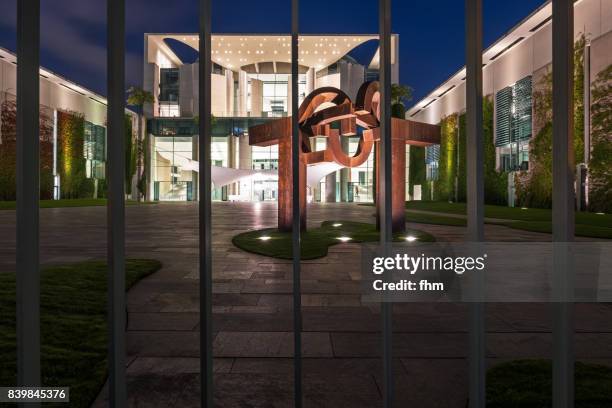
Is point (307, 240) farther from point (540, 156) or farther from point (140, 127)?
point (140, 127)

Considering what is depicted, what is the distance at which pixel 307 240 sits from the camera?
33.7 ft

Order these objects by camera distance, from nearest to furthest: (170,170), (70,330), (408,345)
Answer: (408,345) → (70,330) → (170,170)

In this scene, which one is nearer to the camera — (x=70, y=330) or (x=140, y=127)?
(x=70, y=330)

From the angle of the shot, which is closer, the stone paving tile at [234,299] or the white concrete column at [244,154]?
the stone paving tile at [234,299]

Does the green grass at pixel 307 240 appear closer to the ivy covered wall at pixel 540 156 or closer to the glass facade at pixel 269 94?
the ivy covered wall at pixel 540 156

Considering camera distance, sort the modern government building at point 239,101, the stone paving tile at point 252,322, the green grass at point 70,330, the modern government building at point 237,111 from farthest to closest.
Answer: the modern government building at point 239,101 → the modern government building at point 237,111 → the stone paving tile at point 252,322 → the green grass at point 70,330

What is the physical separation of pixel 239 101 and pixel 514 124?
30801 mm

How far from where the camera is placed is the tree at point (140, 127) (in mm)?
44281

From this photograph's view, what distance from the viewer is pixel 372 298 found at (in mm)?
4859

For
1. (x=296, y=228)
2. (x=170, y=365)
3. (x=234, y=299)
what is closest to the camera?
(x=296, y=228)

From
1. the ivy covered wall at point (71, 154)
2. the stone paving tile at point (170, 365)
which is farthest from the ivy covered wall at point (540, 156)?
the ivy covered wall at point (71, 154)

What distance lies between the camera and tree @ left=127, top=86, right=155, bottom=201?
44281 mm

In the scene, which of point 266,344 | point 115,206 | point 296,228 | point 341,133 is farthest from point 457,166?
point 115,206

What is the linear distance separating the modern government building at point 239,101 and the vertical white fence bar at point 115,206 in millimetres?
41688
